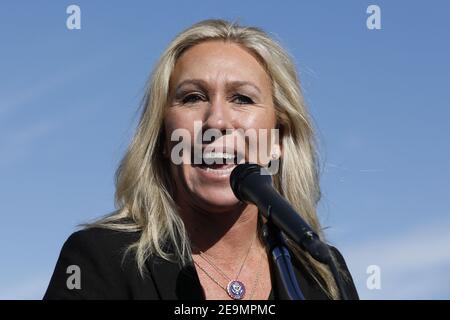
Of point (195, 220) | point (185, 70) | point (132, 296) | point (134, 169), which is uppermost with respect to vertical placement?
point (185, 70)

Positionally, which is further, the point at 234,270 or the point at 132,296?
the point at 234,270

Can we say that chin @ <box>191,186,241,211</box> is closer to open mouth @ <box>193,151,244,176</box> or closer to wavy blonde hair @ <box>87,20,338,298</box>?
open mouth @ <box>193,151,244,176</box>

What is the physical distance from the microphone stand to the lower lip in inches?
45.6

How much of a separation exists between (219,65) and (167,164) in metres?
0.78

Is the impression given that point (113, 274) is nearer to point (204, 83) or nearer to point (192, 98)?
point (192, 98)

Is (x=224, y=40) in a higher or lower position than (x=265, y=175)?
higher

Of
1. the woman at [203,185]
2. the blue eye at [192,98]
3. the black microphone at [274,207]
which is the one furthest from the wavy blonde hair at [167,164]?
the black microphone at [274,207]

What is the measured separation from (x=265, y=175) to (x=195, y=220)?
145cm

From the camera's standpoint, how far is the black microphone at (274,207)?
3.10 meters

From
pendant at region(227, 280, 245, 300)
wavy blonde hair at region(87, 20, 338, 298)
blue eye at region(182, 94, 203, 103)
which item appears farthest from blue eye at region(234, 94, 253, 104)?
pendant at region(227, 280, 245, 300)

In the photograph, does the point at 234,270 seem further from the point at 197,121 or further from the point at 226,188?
the point at 197,121

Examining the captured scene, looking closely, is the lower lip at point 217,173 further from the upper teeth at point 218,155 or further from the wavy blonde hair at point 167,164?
the wavy blonde hair at point 167,164

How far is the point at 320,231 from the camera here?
18.3ft
